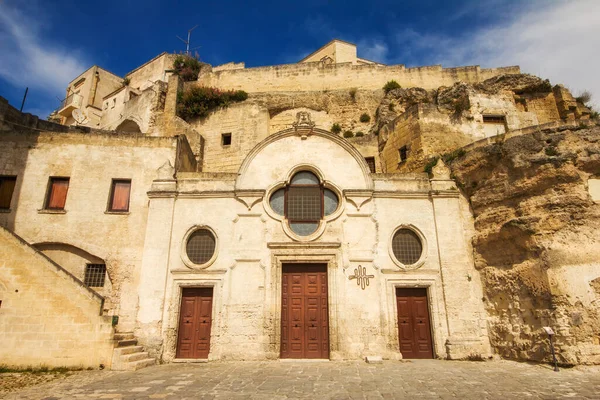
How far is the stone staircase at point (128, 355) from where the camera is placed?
10.3 m

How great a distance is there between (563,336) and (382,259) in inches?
211

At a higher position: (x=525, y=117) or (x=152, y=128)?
(x=152, y=128)

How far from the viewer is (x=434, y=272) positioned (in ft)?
41.0

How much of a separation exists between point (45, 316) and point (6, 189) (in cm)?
625

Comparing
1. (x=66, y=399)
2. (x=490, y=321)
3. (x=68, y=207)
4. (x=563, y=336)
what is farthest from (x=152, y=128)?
(x=563, y=336)

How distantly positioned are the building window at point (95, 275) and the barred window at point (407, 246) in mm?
10514

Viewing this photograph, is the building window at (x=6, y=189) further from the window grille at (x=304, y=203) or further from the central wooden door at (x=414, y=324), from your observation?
the central wooden door at (x=414, y=324)

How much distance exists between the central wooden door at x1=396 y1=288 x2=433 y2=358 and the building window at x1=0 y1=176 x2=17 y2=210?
14702 millimetres

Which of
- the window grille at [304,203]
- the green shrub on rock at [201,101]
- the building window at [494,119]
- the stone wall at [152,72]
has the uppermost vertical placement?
the stone wall at [152,72]

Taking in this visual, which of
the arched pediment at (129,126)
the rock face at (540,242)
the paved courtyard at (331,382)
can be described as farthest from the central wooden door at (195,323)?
the arched pediment at (129,126)

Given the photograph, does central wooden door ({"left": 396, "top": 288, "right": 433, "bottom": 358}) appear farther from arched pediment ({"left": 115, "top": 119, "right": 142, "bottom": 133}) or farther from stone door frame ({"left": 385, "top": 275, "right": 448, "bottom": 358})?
arched pediment ({"left": 115, "top": 119, "right": 142, "bottom": 133})

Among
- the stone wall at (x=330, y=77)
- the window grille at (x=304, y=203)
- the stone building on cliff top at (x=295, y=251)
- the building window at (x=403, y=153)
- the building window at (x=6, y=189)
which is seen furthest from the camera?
the stone wall at (x=330, y=77)

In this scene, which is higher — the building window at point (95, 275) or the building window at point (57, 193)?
the building window at point (57, 193)

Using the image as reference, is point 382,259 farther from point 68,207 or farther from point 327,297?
point 68,207
